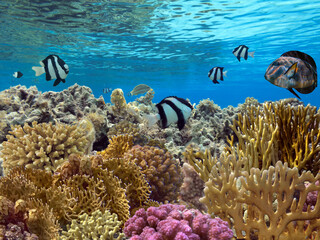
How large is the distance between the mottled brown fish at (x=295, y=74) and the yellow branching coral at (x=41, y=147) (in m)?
3.89

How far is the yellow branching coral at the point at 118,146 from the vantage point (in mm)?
5094

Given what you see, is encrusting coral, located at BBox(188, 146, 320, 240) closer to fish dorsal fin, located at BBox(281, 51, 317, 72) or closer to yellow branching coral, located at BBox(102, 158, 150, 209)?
yellow branching coral, located at BBox(102, 158, 150, 209)

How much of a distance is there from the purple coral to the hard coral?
5.08 ft

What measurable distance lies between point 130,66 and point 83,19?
1827cm

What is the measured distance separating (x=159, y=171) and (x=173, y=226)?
6.77 ft

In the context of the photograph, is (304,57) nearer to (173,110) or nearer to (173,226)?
(173,110)

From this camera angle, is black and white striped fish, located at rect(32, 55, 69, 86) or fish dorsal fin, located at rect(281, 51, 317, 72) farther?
black and white striped fish, located at rect(32, 55, 69, 86)

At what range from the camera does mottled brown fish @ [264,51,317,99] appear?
3744 mm

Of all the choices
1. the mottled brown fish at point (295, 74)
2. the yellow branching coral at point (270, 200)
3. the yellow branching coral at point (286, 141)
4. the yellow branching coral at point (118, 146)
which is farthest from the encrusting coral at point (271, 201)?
the yellow branching coral at point (118, 146)

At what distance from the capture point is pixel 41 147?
4.62 meters

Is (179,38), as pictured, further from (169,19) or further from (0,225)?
(0,225)

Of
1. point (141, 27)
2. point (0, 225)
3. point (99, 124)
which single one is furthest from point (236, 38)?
point (0, 225)

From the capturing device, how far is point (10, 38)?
2255 centimetres

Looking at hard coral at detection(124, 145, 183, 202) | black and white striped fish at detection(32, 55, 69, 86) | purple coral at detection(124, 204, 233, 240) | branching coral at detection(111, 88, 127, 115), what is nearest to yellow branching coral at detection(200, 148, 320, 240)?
purple coral at detection(124, 204, 233, 240)
